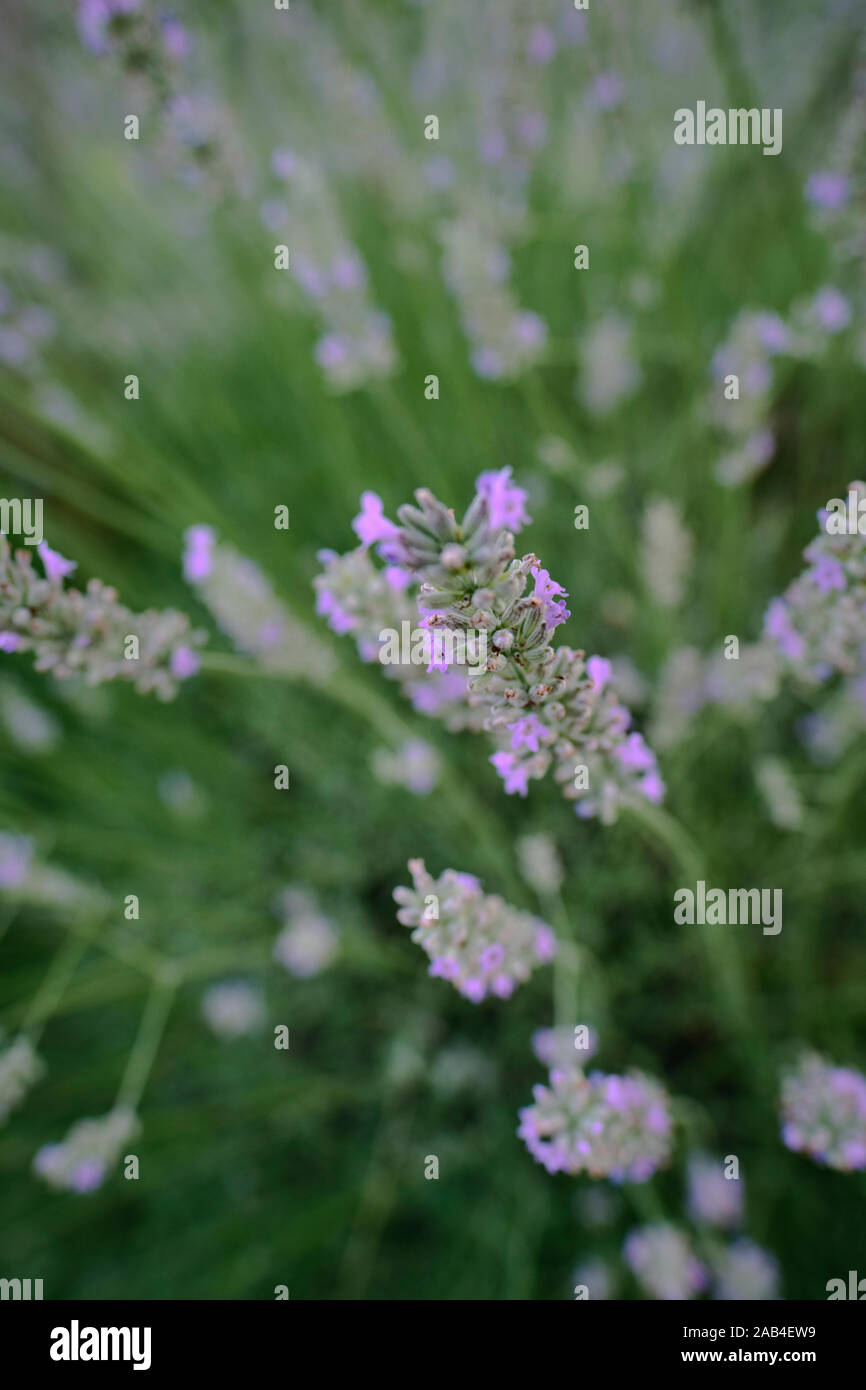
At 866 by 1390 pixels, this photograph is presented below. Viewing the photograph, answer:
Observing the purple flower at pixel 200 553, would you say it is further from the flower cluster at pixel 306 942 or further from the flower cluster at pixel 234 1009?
the flower cluster at pixel 234 1009

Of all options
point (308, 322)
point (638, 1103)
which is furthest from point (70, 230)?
Result: point (638, 1103)

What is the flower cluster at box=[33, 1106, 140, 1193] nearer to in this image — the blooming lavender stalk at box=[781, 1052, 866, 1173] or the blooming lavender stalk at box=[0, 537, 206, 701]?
the blooming lavender stalk at box=[0, 537, 206, 701]

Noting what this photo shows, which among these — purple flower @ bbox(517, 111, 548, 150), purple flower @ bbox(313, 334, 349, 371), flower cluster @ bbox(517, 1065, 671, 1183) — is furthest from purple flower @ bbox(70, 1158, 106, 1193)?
purple flower @ bbox(517, 111, 548, 150)

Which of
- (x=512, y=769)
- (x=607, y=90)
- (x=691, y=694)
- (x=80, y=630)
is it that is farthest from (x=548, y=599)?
(x=607, y=90)

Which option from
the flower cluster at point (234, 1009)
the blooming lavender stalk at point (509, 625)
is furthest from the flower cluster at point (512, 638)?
the flower cluster at point (234, 1009)

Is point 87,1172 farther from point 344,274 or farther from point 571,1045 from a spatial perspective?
point 344,274
